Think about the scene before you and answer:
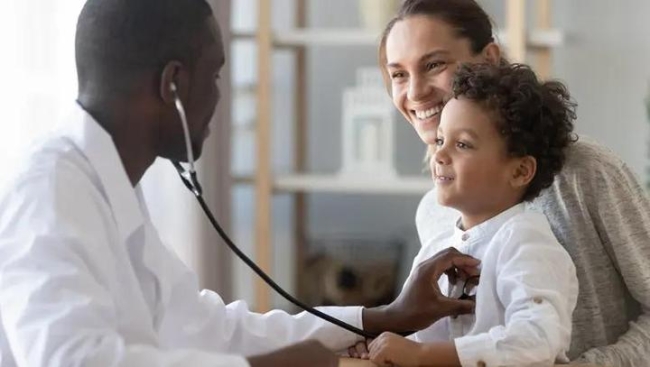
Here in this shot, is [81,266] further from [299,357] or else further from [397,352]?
[397,352]

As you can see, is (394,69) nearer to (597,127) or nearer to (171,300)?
(171,300)

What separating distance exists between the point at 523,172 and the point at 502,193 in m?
Result: 0.04

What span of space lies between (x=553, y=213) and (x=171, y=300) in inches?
19.9

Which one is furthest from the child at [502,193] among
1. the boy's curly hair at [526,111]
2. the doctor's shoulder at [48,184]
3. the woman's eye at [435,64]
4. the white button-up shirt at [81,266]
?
the doctor's shoulder at [48,184]

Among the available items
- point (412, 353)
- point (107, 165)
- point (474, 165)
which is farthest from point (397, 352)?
point (107, 165)

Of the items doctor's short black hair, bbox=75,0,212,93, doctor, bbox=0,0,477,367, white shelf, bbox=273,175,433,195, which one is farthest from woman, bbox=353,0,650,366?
white shelf, bbox=273,175,433,195

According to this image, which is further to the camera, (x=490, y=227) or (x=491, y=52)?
(x=491, y=52)

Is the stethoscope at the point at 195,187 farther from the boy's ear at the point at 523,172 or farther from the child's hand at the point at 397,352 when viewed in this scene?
the boy's ear at the point at 523,172

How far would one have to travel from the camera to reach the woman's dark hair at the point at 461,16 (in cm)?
173

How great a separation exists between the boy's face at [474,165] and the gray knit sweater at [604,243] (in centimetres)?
8

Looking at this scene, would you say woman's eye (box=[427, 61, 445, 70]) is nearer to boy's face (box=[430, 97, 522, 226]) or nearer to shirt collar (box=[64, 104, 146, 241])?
boy's face (box=[430, 97, 522, 226])

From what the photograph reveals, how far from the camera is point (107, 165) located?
1149mm

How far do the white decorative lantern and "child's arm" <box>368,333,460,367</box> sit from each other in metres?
1.99

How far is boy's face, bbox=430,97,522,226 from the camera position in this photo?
57.3 inches
